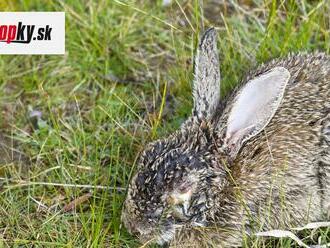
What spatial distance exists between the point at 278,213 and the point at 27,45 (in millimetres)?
2368

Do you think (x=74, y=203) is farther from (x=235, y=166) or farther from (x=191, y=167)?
(x=235, y=166)

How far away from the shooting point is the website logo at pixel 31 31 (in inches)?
258

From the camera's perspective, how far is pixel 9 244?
5.64 meters

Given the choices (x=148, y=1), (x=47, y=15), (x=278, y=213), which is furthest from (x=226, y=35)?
(x=278, y=213)

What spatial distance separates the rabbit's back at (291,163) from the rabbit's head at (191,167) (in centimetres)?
11

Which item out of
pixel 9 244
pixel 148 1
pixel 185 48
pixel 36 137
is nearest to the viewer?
pixel 9 244

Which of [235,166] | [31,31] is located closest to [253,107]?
[235,166]

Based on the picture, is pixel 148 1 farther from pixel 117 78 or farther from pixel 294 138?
pixel 294 138

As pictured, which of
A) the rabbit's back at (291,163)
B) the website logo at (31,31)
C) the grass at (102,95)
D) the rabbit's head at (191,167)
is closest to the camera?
the rabbit's head at (191,167)

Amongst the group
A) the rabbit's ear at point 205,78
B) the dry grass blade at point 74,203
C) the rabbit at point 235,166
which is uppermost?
the rabbit's ear at point 205,78

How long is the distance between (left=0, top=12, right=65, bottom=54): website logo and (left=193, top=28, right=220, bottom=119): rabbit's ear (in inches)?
56.9

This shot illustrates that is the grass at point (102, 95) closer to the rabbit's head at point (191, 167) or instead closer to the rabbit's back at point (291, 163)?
the rabbit's back at point (291, 163)

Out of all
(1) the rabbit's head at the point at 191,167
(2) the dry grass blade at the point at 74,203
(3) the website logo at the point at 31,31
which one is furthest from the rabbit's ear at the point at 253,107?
(3) the website logo at the point at 31,31

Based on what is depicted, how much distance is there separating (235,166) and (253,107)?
379mm
